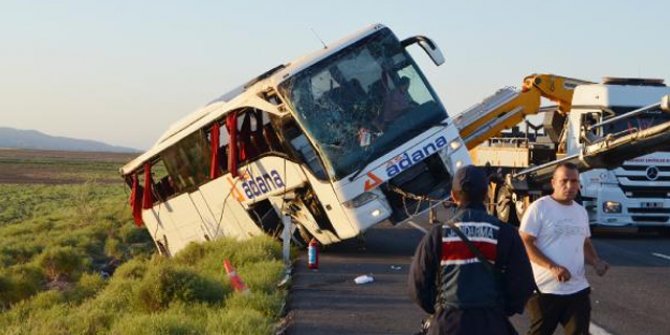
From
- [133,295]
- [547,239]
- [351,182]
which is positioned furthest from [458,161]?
[547,239]

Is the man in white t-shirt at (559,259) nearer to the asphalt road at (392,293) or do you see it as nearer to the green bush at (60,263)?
the asphalt road at (392,293)

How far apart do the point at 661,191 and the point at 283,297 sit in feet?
34.7

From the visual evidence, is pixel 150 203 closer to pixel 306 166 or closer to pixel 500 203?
pixel 306 166

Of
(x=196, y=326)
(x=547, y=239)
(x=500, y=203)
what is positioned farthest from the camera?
(x=500, y=203)

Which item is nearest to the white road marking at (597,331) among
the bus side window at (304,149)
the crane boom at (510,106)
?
the bus side window at (304,149)

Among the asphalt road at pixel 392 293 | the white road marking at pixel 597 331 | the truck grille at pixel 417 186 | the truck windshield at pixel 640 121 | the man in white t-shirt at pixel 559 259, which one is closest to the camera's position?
the man in white t-shirt at pixel 559 259

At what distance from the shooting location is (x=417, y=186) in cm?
1398

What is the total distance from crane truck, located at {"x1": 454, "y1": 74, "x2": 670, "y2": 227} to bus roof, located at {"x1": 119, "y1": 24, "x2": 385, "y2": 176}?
190 inches

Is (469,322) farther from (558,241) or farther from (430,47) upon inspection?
(430,47)

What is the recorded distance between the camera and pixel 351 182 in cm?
1340

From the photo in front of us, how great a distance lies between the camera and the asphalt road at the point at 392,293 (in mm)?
9227

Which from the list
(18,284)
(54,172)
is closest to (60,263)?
(18,284)

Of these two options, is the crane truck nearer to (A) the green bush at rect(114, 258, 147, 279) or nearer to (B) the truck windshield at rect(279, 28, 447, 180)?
(B) the truck windshield at rect(279, 28, 447, 180)

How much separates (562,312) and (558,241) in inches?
20.1
